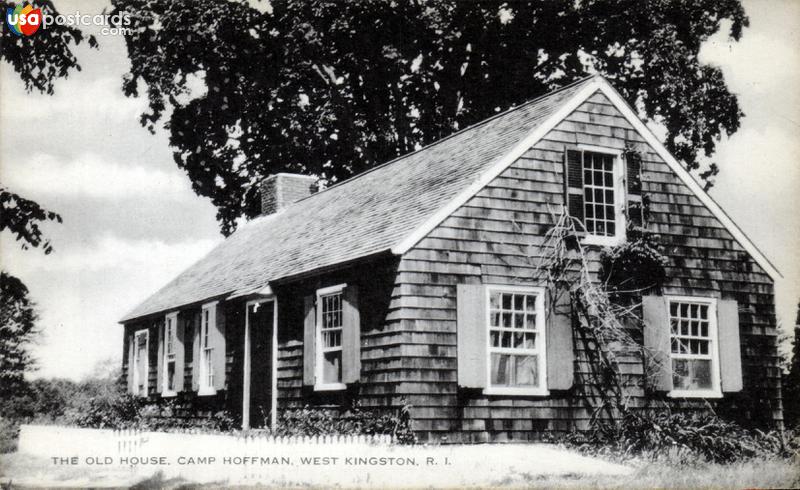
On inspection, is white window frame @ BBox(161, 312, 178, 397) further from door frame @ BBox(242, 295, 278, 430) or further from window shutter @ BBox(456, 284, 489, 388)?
window shutter @ BBox(456, 284, 489, 388)

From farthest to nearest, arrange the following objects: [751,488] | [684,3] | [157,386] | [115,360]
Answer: [115,360] < [684,3] < [157,386] < [751,488]

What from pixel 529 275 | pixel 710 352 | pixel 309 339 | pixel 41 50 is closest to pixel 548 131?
pixel 529 275

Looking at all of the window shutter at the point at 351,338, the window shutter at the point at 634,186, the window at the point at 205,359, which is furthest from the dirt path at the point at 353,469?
the window at the point at 205,359

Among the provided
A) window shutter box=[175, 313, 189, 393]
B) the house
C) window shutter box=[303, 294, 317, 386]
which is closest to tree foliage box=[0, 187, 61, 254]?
the house

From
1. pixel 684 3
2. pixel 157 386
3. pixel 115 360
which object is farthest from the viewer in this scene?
pixel 115 360

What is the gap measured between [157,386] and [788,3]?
17.1m

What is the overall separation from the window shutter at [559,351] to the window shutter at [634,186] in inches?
97.7

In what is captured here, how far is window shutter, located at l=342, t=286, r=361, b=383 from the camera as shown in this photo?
15.7 meters

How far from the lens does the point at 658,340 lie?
54.1 feet

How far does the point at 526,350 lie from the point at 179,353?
9.87m

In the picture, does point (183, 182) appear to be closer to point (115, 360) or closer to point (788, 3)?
point (115, 360)

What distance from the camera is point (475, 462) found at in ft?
44.0

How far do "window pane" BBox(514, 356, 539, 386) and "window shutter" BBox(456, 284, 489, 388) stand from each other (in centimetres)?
88

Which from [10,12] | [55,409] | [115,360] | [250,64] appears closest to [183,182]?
[250,64]
